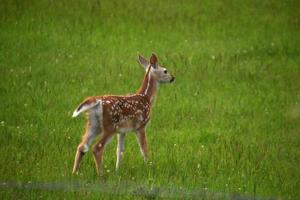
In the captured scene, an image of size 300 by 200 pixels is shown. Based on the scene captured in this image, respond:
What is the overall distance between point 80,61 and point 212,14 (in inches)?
245

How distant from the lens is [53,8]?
25.6 metres

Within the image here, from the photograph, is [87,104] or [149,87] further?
[149,87]

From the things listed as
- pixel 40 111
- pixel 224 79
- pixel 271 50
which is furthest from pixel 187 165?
pixel 271 50

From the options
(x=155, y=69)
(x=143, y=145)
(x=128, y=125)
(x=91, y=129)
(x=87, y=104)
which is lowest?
(x=143, y=145)

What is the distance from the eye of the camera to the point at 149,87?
14.4 metres

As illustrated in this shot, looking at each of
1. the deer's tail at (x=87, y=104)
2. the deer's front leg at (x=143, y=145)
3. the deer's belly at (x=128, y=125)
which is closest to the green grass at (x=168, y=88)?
the deer's front leg at (x=143, y=145)

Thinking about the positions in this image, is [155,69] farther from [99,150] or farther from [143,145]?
[99,150]

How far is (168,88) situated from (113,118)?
686 centimetres

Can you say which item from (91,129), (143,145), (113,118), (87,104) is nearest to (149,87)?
(143,145)

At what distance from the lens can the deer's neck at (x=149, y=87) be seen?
46.8 feet

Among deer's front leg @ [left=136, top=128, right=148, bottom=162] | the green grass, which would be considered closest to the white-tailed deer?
deer's front leg @ [left=136, top=128, right=148, bottom=162]

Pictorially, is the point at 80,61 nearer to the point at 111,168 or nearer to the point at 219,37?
the point at 219,37

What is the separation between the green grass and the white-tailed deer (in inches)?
14.5

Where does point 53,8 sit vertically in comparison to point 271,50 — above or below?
above
